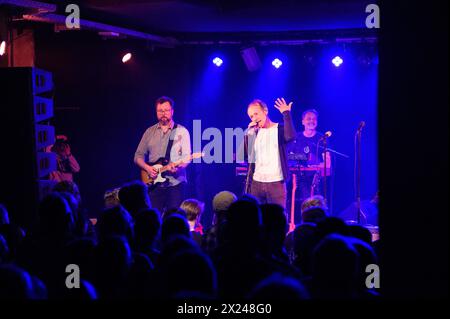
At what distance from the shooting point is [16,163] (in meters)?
6.72

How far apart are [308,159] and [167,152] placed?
2748 millimetres

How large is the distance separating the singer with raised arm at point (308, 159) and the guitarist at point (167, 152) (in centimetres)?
239

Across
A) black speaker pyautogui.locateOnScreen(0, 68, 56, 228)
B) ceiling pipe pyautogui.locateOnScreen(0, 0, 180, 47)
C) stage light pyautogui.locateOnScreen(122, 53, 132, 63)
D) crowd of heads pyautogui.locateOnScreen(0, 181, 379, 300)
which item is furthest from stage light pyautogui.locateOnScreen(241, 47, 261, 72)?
crowd of heads pyautogui.locateOnScreen(0, 181, 379, 300)

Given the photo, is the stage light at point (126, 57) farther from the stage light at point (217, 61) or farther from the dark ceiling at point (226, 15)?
the stage light at point (217, 61)

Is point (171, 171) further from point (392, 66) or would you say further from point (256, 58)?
point (392, 66)

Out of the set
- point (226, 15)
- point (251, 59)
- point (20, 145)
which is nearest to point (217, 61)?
point (251, 59)

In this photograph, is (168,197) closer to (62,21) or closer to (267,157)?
(267,157)

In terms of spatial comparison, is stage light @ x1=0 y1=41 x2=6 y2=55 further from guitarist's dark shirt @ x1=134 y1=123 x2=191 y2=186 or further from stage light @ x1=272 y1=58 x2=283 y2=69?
stage light @ x1=272 y1=58 x2=283 y2=69

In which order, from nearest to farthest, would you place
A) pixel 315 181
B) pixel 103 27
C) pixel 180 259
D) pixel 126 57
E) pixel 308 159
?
1. pixel 180 259
2. pixel 103 27
3. pixel 308 159
4. pixel 315 181
5. pixel 126 57

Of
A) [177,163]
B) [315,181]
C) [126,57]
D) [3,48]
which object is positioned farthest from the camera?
[126,57]

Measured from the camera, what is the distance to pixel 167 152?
9.48 m

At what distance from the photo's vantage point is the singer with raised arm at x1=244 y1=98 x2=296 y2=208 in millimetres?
8695

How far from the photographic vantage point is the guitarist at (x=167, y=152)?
29.7 ft
